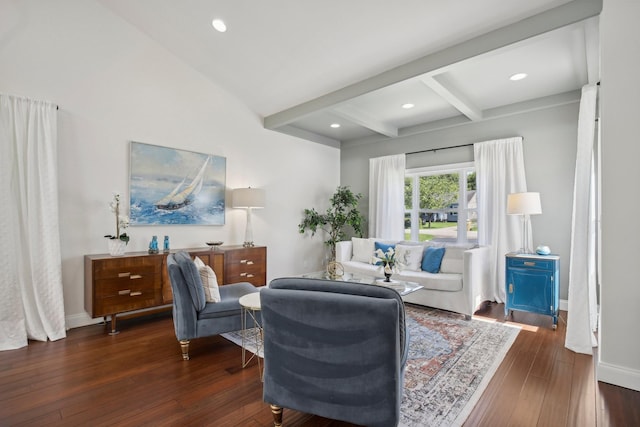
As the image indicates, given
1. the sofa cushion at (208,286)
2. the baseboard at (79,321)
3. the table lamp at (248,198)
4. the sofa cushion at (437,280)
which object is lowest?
the baseboard at (79,321)

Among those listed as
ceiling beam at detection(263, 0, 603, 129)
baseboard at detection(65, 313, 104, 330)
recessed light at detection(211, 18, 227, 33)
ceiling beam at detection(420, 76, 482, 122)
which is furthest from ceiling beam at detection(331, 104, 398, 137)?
baseboard at detection(65, 313, 104, 330)

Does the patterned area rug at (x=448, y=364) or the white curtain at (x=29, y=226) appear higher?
the white curtain at (x=29, y=226)

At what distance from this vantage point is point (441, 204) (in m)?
5.33

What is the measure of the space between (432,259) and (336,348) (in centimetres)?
313

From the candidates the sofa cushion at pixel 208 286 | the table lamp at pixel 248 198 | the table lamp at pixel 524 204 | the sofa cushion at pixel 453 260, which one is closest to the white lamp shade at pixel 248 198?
the table lamp at pixel 248 198

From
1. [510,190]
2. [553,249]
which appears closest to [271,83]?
[510,190]

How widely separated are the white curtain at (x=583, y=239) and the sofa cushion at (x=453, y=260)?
4.37 feet

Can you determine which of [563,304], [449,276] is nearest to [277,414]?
[449,276]

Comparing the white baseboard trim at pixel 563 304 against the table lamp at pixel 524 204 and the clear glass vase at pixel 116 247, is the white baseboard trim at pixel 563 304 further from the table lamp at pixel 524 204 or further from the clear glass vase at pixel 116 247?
the clear glass vase at pixel 116 247

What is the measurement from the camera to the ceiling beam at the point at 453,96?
349 centimetres

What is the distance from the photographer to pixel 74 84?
3371 mm

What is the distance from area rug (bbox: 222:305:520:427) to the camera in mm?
1920

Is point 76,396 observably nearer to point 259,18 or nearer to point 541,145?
point 259,18

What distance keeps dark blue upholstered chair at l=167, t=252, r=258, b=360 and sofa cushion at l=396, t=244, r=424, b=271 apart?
264cm
